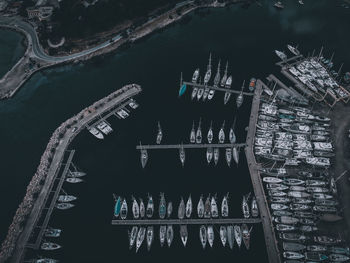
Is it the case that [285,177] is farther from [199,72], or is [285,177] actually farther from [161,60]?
[161,60]

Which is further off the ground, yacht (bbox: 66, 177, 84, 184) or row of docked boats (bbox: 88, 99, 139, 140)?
row of docked boats (bbox: 88, 99, 139, 140)

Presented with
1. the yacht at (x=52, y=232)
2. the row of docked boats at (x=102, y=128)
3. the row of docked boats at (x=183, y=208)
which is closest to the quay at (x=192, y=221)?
the row of docked boats at (x=183, y=208)

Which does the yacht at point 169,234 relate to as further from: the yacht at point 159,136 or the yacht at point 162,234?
the yacht at point 159,136

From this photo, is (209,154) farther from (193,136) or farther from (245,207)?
(245,207)

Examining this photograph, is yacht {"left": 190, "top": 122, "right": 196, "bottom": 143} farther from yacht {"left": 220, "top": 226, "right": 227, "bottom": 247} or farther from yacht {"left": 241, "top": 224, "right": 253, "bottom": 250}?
yacht {"left": 241, "top": 224, "right": 253, "bottom": 250}

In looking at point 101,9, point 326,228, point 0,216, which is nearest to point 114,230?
point 0,216

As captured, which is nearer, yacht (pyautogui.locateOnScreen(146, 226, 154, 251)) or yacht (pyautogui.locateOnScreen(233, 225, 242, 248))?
yacht (pyautogui.locateOnScreen(233, 225, 242, 248))

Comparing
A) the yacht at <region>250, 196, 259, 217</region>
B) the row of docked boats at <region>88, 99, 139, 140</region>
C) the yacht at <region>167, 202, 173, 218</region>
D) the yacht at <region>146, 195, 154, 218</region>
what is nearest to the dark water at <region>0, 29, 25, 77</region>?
the row of docked boats at <region>88, 99, 139, 140</region>
